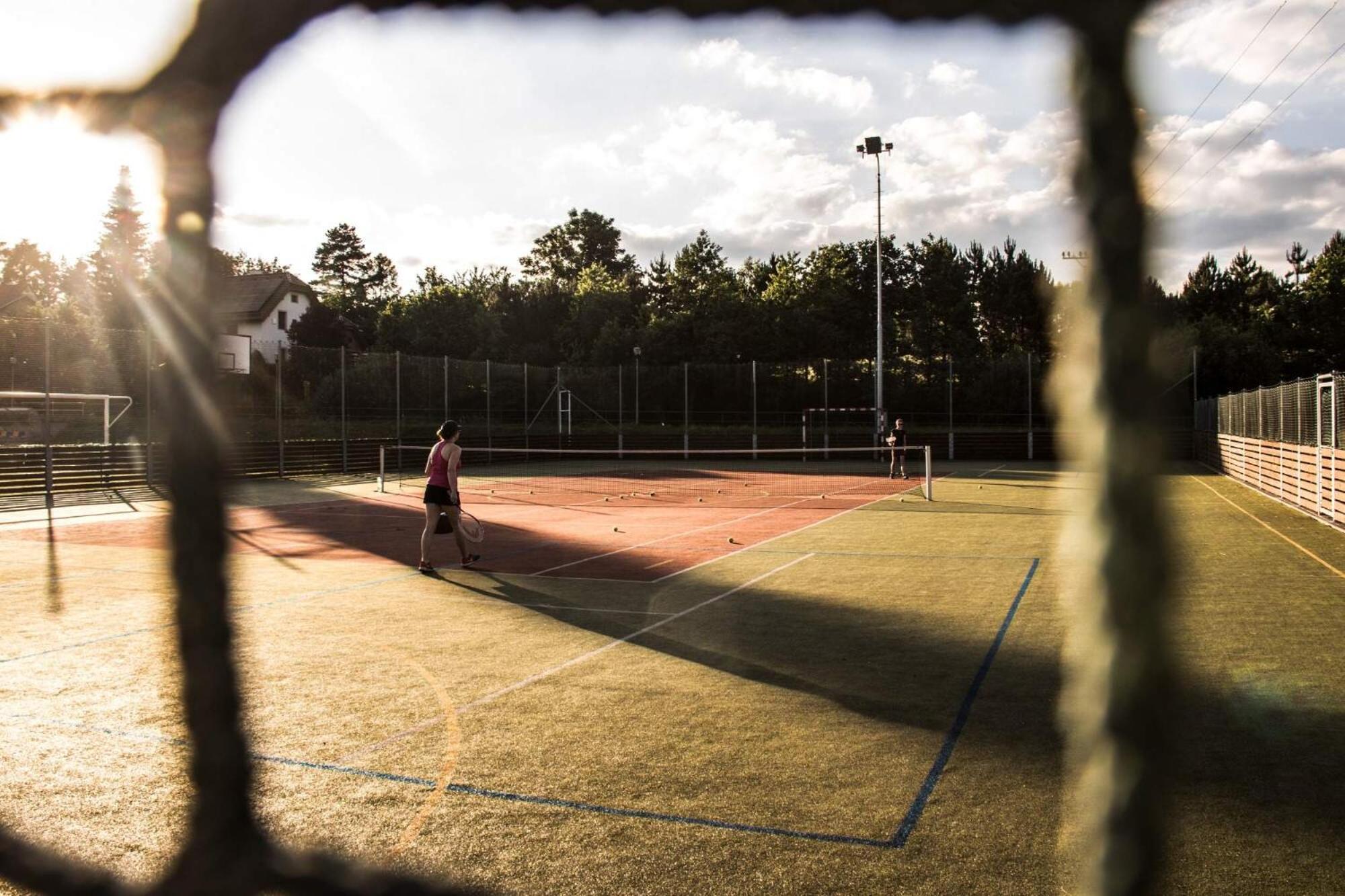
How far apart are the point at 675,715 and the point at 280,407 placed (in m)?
26.7

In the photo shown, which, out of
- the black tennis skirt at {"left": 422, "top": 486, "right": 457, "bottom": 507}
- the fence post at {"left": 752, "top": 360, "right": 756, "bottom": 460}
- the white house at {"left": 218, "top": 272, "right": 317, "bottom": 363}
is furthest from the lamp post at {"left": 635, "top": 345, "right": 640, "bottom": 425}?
the black tennis skirt at {"left": 422, "top": 486, "right": 457, "bottom": 507}

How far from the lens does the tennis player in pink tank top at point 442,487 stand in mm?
12109

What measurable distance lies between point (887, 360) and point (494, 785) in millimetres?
38031

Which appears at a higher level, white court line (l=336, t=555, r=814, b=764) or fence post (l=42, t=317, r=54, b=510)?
fence post (l=42, t=317, r=54, b=510)

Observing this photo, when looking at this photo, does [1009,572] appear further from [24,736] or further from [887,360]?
[887,360]

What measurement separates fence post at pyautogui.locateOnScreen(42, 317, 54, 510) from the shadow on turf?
49.2 feet

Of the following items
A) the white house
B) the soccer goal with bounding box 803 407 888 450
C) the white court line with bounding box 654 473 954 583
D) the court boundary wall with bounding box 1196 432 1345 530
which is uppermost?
the white house

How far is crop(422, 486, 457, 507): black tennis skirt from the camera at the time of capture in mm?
12117

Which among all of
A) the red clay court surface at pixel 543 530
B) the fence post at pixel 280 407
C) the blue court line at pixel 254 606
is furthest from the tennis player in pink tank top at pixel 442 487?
the fence post at pixel 280 407

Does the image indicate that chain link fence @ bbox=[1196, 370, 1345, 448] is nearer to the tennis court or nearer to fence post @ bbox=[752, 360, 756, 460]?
the tennis court

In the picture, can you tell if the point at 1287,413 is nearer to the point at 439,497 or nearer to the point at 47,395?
the point at 439,497

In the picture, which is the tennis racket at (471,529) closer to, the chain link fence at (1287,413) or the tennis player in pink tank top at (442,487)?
the tennis player in pink tank top at (442,487)

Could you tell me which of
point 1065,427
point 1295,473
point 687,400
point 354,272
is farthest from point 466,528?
point 354,272

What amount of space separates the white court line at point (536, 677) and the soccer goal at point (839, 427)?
97.5ft
